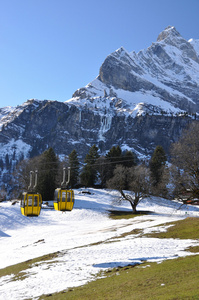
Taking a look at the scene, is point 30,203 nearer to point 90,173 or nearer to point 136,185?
point 136,185

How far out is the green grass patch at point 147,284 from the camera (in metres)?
11.1

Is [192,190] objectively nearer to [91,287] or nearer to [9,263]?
[91,287]

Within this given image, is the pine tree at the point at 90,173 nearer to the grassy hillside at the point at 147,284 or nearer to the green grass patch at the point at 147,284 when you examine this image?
the grassy hillside at the point at 147,284

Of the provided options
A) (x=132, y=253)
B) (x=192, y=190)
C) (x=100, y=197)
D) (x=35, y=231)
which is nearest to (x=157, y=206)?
(x=100, y=197)

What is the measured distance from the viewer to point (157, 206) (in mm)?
64375

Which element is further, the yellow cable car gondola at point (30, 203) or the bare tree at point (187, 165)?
the bare tree at point (187, 165)

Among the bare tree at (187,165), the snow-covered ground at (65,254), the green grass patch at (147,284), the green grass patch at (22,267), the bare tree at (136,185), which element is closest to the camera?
the green grass patch at (147,284)

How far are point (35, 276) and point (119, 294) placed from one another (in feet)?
25.9

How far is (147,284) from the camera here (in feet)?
43.1

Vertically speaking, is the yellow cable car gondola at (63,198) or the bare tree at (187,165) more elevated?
the bare tree at (187,165)

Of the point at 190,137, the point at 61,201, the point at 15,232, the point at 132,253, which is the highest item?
the point at 190,137

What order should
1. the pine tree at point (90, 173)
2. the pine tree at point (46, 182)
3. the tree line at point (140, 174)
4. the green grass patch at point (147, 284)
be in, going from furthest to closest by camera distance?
the pine tree at point (90, 173) → the pine tree at point (46, 182) → the tree line at point (140, 174) → the green grass patch at point (147, 284)

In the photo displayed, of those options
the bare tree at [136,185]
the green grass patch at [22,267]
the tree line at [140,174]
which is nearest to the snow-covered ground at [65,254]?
the green grass patch at [22,267]

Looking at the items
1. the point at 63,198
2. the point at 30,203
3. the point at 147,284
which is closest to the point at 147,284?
the point at 147,284
